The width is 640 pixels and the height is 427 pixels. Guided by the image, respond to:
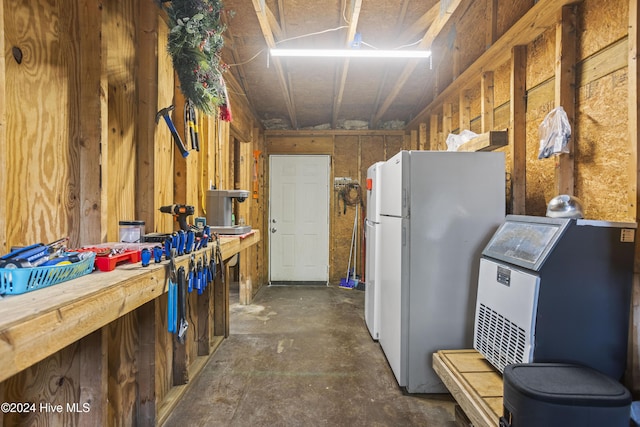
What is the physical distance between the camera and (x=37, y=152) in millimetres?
1153

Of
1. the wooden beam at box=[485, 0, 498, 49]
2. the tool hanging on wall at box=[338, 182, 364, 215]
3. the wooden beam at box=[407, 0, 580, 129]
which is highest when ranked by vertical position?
the wooden beam at box=[485, 0, 498, 49]

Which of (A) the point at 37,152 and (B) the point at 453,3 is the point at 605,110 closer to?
(B) the point at 453,3

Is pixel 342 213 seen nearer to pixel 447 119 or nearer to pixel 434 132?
pixel 434 132

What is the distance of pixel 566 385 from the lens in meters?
1.11

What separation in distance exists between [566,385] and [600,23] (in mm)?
1778

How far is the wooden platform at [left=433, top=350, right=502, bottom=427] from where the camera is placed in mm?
1364

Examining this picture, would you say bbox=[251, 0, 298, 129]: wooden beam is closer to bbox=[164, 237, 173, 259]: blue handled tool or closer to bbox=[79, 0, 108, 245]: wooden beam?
bbox=[79, 0, 108, 245]: wooden beam

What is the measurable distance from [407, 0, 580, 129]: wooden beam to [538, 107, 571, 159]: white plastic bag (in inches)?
23.3

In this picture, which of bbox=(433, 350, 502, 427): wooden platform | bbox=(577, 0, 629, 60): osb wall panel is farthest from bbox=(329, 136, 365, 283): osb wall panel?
bbox=(577, 0, 629, 60): osb wall panel

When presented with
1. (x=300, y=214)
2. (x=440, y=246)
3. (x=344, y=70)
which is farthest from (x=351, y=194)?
(x=440, y=246)

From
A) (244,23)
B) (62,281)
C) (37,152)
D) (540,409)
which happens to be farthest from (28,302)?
(244,23)

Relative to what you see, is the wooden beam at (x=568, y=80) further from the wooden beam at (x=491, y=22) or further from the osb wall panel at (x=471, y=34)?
the osb wall panel at (x=471, y=34)

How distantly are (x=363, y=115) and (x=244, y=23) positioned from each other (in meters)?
2.54

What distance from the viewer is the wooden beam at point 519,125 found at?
2305 millimetres
